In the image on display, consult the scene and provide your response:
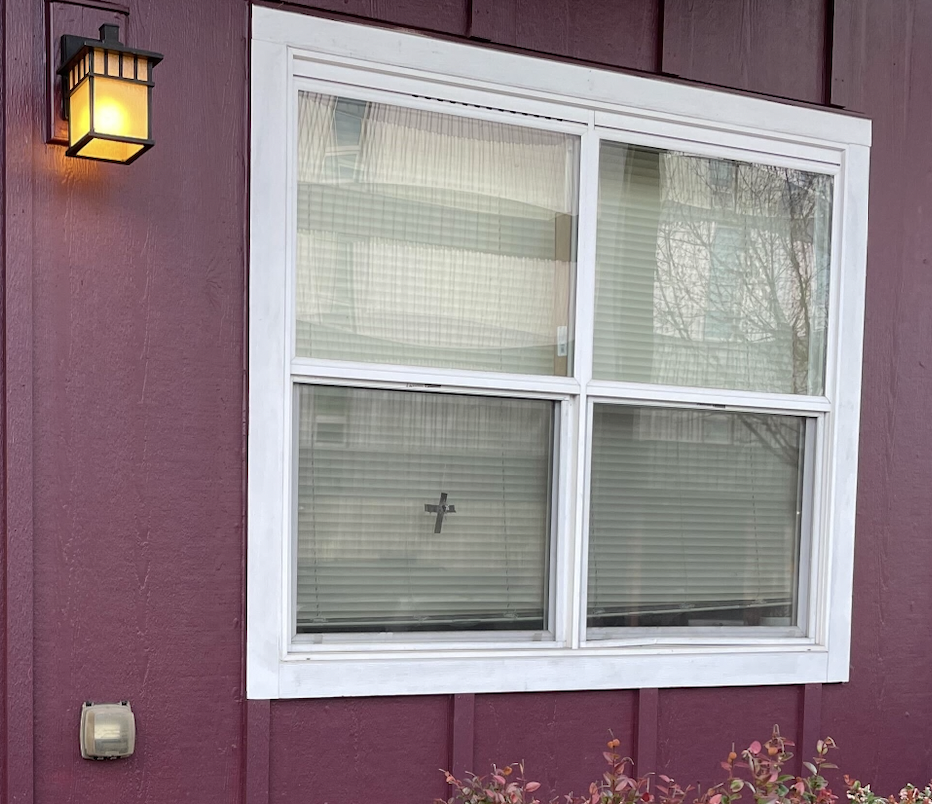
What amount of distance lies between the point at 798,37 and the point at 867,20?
27 centimetres

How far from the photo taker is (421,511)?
2969 mm

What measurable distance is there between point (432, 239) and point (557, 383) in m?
0.53

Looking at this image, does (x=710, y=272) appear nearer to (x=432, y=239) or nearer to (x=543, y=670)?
(x=432, y=239)

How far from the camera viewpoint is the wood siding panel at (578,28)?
2980mm

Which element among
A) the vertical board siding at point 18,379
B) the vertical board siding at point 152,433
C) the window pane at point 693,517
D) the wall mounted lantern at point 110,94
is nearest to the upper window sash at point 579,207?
the window pane at point 693,517

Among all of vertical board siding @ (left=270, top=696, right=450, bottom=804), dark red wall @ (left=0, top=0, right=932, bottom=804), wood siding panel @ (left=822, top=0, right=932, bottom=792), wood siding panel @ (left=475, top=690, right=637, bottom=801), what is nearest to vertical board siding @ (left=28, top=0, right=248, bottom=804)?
dark red wall @ (left=0, top=0, right=932, bottom=804)

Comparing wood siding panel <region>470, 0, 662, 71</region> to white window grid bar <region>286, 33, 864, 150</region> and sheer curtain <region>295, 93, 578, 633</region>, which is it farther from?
sheer curtain <region>295, 93, 578, 633</region>

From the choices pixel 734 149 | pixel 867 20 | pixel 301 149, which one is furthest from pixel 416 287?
pixel 867 20

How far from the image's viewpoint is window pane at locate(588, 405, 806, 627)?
3174 millimetres

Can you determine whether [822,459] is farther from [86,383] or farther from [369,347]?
[86,383]

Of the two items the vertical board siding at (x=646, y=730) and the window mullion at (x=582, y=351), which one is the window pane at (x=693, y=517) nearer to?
the window mullion at (x=582, y=351)

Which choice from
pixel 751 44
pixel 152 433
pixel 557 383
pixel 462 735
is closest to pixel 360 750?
pixel 462 735

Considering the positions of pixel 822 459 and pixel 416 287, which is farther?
pixel 822 459

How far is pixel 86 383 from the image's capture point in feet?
8.43
